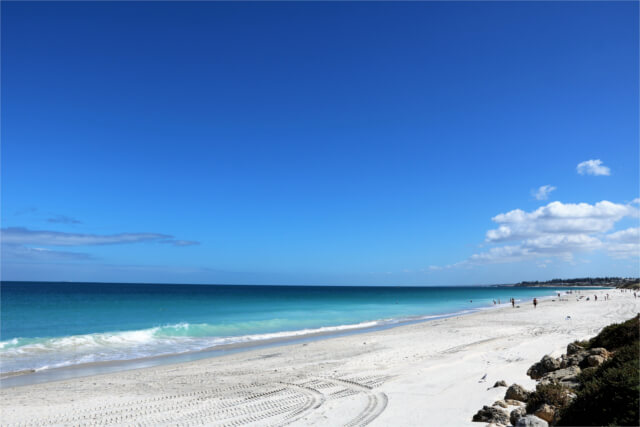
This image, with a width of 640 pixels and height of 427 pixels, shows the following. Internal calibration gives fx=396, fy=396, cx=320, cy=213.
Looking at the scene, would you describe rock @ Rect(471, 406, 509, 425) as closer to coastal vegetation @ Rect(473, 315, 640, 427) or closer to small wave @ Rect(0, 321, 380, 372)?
coastal vegetation @ Rect(473, 315, 640, 427)

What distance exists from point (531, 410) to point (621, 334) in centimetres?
541

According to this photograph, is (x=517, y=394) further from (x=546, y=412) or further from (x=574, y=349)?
(x=574, y=349)

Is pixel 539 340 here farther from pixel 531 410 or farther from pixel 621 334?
pixel 531 410

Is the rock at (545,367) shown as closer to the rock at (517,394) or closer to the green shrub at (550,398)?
the rock at (517,394)

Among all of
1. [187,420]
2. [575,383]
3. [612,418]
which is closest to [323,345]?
[187,420]

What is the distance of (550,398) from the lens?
5.94 meters

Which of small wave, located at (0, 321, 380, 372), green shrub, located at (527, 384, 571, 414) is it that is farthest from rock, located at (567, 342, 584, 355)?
small wave, located at (0, 321, 380, 372)

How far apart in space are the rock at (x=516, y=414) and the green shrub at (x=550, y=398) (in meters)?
0.11

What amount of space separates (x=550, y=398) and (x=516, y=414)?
0.57 metres

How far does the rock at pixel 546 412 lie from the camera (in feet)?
18.3

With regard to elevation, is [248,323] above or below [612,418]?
below

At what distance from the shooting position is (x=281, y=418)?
785 centimetres

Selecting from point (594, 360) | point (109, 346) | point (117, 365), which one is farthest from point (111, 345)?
point (594, 360)

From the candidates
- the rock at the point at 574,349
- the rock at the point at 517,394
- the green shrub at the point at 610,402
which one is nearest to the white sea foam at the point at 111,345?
the rock at the point at 517,394
